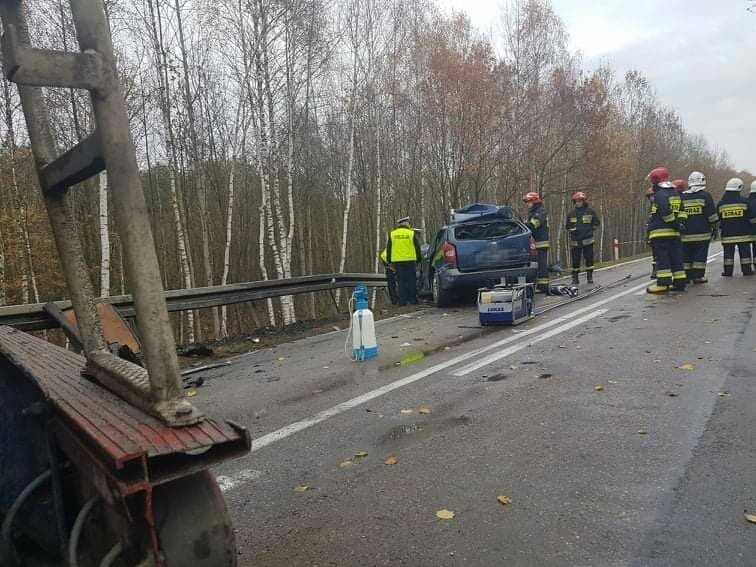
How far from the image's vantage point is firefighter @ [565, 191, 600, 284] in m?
13.3

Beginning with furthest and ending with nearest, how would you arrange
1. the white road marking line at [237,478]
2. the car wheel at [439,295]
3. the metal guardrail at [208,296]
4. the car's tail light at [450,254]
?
the car wheel at [439,295] < the car's tail light at [450,254] < the metal guardrail at [208,296] < the white road marking line at [237,478]

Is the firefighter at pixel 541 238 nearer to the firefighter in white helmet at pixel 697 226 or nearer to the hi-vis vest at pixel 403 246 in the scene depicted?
the firefighter in white helmet at pixel 697 226

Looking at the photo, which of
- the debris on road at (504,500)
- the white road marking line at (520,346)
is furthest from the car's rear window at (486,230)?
the debris on road at (504,500)

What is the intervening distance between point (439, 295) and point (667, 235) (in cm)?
445

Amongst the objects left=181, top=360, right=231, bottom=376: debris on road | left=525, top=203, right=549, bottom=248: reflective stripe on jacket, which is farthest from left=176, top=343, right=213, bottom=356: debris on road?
left=525, top=203, right=549, bottom=248: reflective stripe on jacket

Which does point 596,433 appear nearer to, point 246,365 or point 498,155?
point 246,365

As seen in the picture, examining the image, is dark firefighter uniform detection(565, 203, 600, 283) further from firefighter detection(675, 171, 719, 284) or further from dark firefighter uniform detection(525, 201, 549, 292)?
firefighter detection(675, 171, 719, 284)

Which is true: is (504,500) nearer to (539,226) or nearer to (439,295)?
(439,295)

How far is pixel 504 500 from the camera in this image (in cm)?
306

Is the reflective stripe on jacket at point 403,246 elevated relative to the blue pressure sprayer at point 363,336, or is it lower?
elevated

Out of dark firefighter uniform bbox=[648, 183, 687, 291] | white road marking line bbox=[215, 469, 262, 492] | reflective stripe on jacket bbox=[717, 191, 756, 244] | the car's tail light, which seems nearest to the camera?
white road marking line bbox=[215, 469, 262, 492]

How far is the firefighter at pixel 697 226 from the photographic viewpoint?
→ 11711 millimetres

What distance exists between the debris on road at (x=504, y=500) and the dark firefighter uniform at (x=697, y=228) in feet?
33.9

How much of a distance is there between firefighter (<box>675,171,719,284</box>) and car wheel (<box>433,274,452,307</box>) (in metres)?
5.00
